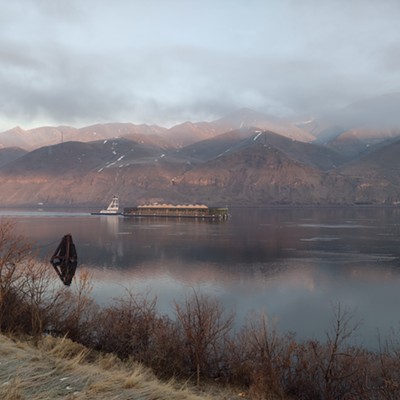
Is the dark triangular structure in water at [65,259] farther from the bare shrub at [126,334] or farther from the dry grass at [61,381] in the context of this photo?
the dry grass at [61,381]

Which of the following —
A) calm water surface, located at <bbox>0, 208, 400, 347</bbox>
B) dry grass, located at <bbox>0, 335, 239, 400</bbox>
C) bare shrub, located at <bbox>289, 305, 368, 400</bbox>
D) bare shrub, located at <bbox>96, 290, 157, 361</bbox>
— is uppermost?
dry grass, located at <bbox>0, 335, 239, 400</bbox>

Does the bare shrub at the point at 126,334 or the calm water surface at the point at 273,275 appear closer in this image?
the bare shrub at the point at 126,334

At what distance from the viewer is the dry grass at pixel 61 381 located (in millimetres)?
8227

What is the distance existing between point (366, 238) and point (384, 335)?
44.6m

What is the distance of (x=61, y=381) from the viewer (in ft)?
29.9

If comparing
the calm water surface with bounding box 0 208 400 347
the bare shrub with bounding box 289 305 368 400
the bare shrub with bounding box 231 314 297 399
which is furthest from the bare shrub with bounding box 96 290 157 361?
the calm water surface with bounding box 0 208 400 347

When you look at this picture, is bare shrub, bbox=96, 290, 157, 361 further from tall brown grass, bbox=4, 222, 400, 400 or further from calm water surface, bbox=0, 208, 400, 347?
calm water surface, bbox=0, 208, 400, 347

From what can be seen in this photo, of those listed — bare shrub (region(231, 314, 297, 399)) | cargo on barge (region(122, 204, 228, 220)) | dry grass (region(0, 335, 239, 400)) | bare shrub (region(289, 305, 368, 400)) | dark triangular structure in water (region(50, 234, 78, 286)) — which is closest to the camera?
dry grass (region(0, 335, 239, 400))

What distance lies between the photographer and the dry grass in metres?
8.23

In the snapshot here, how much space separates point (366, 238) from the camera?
60.0 meters

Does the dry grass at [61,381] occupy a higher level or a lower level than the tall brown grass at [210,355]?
higher

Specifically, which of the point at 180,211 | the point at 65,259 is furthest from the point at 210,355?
the point at 180,211

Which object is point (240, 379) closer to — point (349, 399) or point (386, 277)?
point (349, 399)

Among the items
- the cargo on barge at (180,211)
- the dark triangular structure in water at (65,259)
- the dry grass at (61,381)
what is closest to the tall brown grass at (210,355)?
the dry grass at (61,381)
